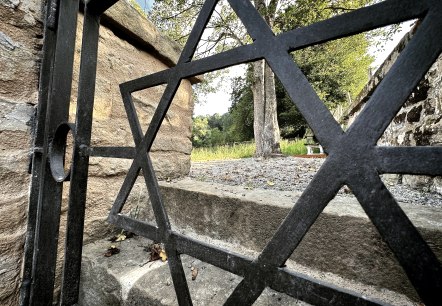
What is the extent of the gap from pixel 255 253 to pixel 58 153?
925 mm

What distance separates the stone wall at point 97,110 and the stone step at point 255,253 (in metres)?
0.29

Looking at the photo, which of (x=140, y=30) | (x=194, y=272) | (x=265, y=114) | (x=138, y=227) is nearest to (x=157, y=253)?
(x=194, y=272)

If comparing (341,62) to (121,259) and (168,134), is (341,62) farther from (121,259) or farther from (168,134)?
(121,259)

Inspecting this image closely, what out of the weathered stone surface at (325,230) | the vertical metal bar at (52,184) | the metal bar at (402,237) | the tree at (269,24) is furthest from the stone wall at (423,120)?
the tree at (269,24)

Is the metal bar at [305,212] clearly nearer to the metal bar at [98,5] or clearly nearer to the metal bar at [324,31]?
the metal bar at [324,31]

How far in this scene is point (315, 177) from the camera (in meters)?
0.43

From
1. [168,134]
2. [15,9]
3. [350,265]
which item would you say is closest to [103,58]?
[15,9]

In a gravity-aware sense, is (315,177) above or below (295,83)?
below

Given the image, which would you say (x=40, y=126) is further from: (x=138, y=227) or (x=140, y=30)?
(x=140, y=30)

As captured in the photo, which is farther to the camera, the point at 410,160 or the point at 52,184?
the point at 52,184

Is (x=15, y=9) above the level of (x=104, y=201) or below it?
above

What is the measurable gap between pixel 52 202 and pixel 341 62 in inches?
634

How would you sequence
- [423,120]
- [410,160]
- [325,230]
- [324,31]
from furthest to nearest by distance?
[423,120] → [325,230] → [324,31] → [410,160]

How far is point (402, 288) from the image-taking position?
0.74m
